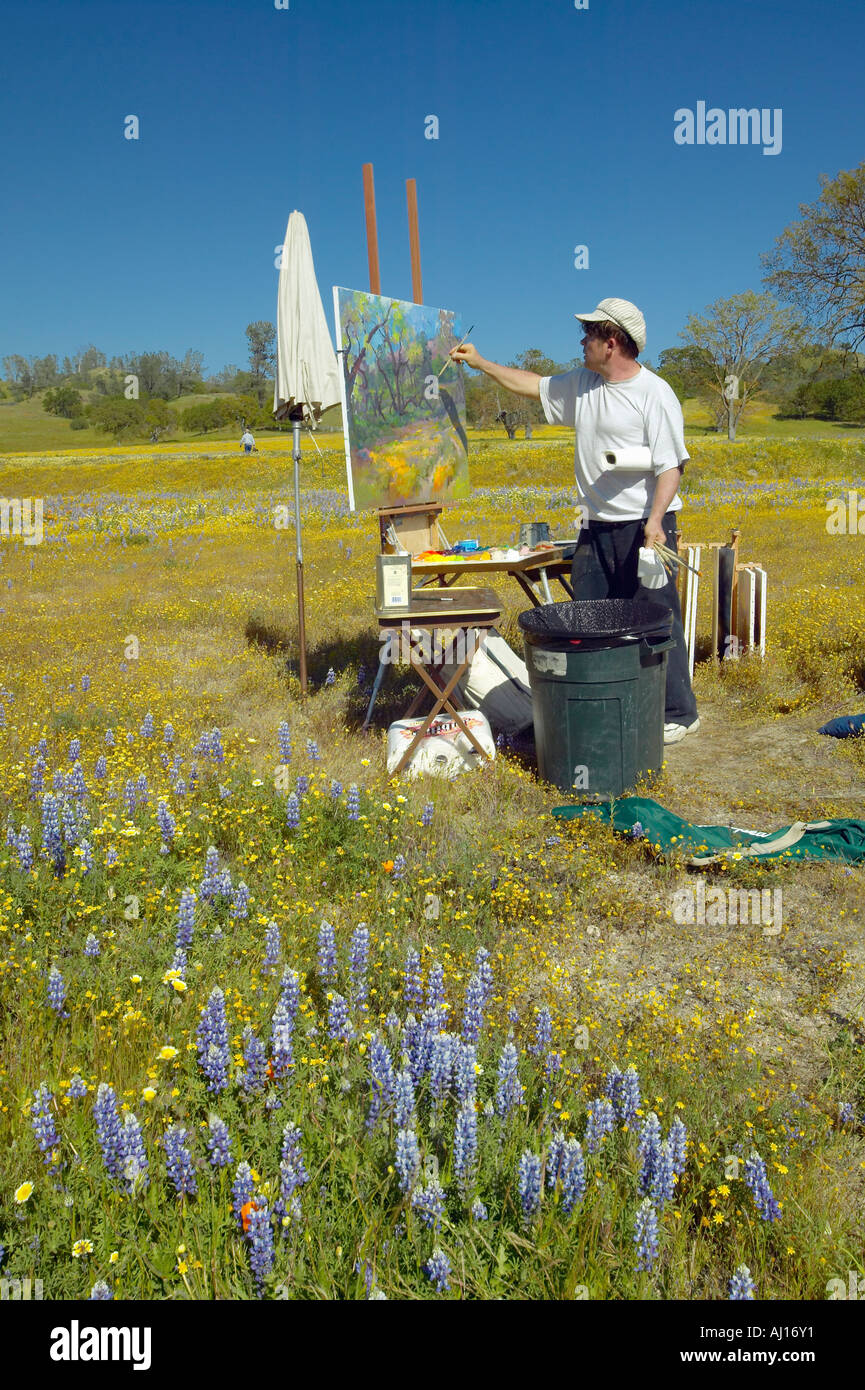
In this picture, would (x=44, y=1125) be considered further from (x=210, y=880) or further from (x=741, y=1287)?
(x=741, y=1287)

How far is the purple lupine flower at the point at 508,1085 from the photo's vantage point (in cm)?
272

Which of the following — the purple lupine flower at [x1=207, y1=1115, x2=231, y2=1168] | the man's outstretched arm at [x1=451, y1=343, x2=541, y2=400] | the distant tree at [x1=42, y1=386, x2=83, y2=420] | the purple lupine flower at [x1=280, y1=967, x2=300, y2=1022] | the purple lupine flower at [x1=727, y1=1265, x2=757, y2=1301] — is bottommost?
the purple lupine flower at [x1=727, y1=1265, x2=757, y2=1301]

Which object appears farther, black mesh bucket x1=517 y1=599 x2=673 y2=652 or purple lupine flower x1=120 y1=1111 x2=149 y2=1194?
black mesh bucket x1=517 y1=599 x2=673 y2=652

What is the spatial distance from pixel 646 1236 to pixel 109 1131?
1414 mm

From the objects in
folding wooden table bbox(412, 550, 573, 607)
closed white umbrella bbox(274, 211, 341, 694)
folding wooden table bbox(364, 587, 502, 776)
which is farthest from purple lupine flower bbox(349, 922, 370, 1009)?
closed white umbrella bbox(274, 211, 341, 694)

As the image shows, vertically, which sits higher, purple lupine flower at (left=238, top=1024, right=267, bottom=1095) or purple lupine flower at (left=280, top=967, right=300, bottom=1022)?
purple lupine flower at (left=280, top=967, right=300, bottom=1022)

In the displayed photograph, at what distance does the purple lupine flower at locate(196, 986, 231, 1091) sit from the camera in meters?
2.77

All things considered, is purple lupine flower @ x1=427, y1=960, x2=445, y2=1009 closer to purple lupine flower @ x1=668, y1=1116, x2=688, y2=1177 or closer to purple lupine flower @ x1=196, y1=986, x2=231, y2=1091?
purple lupine flower @ x1=196, y1=986, x2=231, y2=1091

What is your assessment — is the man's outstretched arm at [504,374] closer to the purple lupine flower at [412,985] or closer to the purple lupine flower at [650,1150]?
the purple lupine flower at [412,985]

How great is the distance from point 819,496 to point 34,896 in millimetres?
24614

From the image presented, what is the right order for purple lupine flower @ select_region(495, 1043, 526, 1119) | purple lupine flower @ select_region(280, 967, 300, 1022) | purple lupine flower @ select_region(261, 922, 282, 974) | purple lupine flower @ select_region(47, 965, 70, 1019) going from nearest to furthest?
purple lupine flower @ select_region(495, 1043, 526, 1119)
purple lupine flower @ select_region(280, 967, 300, 1022)
purple lupine flower @ select_region(47, 965, 70, 1019)
purple lupine flower @ select_region(261, 922, 282, 974)
